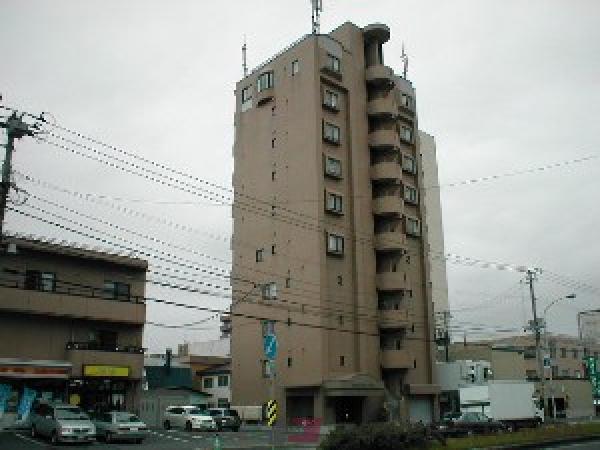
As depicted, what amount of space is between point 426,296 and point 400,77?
79.7 feet

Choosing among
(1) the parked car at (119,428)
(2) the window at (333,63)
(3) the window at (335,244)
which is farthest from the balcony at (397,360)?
(1) the parked car at (119,428)

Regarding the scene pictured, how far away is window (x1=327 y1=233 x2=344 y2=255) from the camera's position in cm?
5647

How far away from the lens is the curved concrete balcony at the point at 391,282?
59594mm

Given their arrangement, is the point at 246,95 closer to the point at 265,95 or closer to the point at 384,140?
→ the point at 265,95

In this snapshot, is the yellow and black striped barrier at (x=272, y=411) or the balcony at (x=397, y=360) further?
the balcony at (x=397, y=360)

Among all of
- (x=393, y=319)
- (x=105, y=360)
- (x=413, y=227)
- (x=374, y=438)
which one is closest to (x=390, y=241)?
(x=393, y=319)

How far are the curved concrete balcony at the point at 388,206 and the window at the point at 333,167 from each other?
5.25 m

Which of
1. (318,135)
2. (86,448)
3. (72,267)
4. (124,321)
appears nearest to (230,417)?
(124,321)

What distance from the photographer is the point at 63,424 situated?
32.1 meters

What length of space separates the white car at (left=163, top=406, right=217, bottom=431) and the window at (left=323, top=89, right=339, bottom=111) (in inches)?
1146

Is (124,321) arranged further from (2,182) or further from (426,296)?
(426,296)

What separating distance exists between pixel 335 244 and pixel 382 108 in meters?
15.5

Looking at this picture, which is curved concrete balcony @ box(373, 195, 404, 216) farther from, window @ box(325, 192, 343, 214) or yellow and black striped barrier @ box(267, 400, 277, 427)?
yellow and black striped barrier @ box(267, 400, 277, 427)

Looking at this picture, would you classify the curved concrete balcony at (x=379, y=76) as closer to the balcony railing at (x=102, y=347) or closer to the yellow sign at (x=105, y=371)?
the balcony railing at (x=102, y=347)
